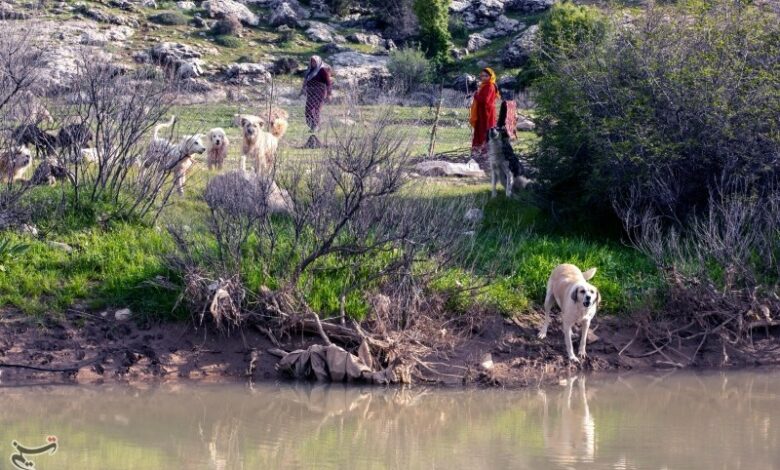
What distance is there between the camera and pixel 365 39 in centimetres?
3953

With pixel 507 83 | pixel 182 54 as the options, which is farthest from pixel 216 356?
pixel 182 54

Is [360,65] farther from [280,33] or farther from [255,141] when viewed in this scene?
[255,141]

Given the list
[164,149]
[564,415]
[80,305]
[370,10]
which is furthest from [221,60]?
[564,415]

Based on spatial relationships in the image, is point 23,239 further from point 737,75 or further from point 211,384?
point 737,75

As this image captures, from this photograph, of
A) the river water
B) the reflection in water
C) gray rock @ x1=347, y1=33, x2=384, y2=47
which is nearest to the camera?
the river water

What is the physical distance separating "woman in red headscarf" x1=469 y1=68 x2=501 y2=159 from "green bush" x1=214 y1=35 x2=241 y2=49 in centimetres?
2082

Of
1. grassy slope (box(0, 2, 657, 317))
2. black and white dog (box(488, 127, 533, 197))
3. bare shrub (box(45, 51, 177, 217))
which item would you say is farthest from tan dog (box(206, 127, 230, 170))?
black and white dog (box(488, 127, 533, 197))

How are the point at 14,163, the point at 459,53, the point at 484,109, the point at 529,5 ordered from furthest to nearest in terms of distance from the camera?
1. the point at 529,5
2. the point at 459,53
3. the point at 484,109
4. the point at 14,163

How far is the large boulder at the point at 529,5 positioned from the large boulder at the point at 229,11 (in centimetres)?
1028

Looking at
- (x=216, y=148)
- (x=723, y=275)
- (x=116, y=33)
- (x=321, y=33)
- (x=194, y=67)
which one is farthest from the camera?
(x=321, y=33)

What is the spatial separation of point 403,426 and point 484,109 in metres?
9.60

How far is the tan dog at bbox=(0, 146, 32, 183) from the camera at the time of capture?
40.4 feet

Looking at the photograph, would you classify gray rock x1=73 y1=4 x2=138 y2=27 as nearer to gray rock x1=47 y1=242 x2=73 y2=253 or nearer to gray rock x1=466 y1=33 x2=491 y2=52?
gray rock x1=466 y1=33 x2=491 y2=52

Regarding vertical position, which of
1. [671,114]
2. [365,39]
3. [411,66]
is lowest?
[411,66]
